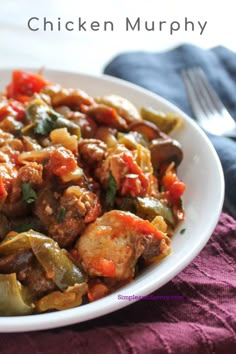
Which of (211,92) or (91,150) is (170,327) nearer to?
(91,150)

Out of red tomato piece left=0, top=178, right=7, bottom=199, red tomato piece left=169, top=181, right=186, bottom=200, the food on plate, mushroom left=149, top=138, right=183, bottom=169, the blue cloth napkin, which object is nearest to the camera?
the food on plate

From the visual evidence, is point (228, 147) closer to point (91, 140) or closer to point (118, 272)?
point (91, 140)

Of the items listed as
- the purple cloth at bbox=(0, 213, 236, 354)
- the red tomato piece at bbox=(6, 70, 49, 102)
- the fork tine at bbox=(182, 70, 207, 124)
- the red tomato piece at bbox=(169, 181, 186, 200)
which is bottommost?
the purple cloth at bbox=(0, 213, 236, 354)

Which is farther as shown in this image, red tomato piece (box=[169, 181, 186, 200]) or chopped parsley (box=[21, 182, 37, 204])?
red tomato piece (box=[169, 181, 186, 200])

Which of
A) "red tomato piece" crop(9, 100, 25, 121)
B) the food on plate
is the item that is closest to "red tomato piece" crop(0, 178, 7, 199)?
the food on plate

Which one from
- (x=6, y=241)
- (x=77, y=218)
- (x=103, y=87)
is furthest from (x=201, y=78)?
(x=6, y=241)

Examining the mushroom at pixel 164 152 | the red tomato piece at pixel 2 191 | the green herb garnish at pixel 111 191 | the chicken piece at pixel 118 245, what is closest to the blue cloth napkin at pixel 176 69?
the mushroom at pixel 164 152

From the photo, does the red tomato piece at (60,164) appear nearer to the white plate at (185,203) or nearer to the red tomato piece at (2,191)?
the red tomato piece at (2,191)

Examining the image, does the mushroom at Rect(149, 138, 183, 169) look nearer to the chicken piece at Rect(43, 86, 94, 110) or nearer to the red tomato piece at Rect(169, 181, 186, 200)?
the red tomato piece at Rect(169, 181, 186, 200)
